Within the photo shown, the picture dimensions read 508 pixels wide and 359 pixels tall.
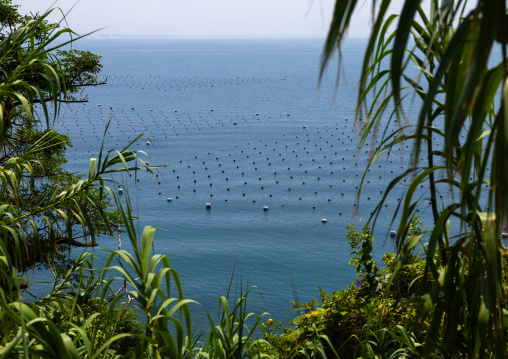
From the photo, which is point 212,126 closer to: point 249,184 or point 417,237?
point 249,184

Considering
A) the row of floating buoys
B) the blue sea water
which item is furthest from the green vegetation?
the row of floating buoys

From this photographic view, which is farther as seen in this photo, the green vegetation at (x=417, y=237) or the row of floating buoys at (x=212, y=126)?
the row of floating buoys at (x=212, y=126)

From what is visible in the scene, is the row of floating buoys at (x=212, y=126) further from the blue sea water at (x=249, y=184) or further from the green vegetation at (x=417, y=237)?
the green vegetation at (x=417, y=237)

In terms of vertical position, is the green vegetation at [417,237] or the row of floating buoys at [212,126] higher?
the green vegetation at [417,237]

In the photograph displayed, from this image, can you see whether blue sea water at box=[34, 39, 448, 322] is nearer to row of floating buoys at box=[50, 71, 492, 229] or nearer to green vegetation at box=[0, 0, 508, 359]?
row of floating buoys at box=[50, 71, 492, 229]

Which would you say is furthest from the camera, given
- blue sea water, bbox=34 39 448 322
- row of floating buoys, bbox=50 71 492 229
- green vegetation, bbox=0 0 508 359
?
row of floating buoys, bbox=50 71 492 229

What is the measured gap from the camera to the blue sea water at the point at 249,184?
706 inches

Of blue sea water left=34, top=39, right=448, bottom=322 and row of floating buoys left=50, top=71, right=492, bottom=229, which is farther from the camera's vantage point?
row of floating buoys left=50, top=71, right=492, bottom=229

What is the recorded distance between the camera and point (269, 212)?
23.2 meters

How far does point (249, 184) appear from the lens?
2666cm

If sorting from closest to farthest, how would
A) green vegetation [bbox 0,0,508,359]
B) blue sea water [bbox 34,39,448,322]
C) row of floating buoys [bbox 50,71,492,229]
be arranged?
green vegetation [bbox 0,0,508,359]
blue sea water [bbox 34,39,448,322]
row of floating buoys [bbox 50,71,492,229]

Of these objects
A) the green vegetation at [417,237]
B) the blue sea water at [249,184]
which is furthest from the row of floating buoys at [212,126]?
the green vegetation at [417,237]

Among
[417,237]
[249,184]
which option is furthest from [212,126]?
[417,237]

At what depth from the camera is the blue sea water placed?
17.9m
